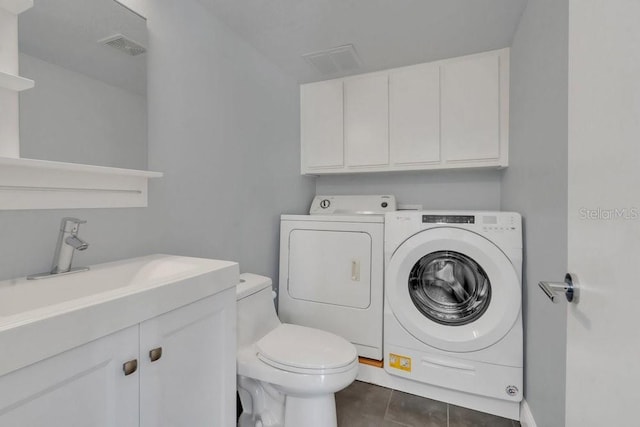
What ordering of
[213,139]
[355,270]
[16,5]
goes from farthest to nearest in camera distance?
[355,270]
[213,139]
[16,5]

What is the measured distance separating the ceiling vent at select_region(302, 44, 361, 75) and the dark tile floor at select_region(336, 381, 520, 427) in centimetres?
226

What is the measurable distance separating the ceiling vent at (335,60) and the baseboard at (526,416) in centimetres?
233

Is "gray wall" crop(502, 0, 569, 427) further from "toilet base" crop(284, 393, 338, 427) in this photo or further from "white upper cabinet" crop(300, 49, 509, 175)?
"toilet base" crop(284, 393, 338, 427)

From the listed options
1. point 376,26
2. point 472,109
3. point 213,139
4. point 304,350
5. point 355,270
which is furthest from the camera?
point 472,109

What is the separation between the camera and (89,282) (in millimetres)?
972

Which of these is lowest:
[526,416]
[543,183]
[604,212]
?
[526,416]

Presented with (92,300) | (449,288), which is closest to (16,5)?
(92,300)

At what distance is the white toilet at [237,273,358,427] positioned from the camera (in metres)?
1.20

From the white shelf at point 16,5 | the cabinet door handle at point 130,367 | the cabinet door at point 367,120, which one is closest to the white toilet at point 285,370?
the cabinet door handle at point 130,367

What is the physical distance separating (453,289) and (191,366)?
4.87ft

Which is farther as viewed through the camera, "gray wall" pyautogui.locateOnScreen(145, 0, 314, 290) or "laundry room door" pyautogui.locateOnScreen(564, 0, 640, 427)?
"gray wall" pyautogui.locateOnScreen(145, 0, 314, 290)

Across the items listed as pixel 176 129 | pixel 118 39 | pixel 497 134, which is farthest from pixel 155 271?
pixel 497 134

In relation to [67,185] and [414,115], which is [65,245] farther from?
[414,115]

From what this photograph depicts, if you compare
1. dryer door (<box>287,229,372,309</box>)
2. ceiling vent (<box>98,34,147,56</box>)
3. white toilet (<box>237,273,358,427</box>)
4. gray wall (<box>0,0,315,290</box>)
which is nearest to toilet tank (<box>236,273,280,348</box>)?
white toilet (<box>237,273,358,427</box>)
